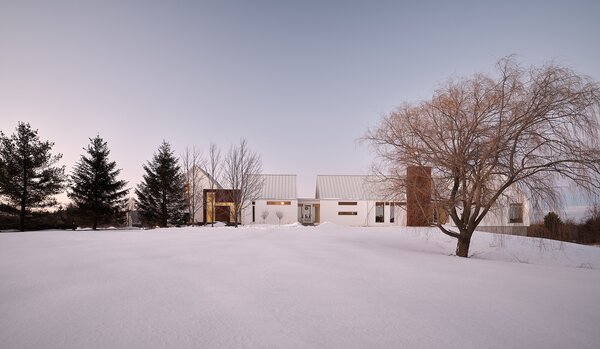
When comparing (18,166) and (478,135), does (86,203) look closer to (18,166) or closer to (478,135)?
(18,166)

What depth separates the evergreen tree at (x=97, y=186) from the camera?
28.3 m

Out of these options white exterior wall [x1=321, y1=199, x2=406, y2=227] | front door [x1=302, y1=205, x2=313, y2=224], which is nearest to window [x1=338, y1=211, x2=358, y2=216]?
white exterior wall [x1=321, y1=199, x2=406, y2=227]

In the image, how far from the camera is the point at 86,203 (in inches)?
1109

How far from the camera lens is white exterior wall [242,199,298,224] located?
32938mm

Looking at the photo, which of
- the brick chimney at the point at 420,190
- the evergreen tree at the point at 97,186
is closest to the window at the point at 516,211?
the brick chimney at the point at 420,190

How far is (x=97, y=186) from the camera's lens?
94.0 ft

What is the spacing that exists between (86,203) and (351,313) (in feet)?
108

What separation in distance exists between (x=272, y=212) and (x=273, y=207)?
1.93 ft

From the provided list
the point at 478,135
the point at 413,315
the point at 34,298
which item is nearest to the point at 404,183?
the point at 478,135

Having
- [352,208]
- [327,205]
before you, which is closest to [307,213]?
[327,205]

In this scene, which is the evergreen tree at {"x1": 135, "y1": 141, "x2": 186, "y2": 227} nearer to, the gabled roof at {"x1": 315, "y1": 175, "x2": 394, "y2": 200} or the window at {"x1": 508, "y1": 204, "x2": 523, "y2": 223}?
the gabled roof at {"x1": 315, "y1": 175, "x2": 394, "y2": 200}

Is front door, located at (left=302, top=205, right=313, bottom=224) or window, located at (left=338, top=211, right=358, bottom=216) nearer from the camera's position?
window, located at (left=338, top=211, right=358, bottom=216)

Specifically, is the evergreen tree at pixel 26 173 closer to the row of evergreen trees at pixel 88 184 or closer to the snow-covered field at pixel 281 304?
the row of evergreen trees at pixel 88 184

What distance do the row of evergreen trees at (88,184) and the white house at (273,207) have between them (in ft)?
25.4
